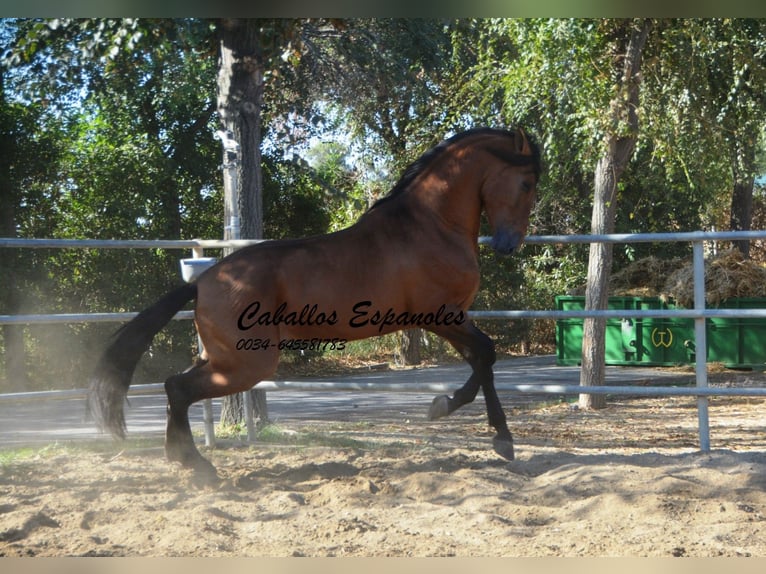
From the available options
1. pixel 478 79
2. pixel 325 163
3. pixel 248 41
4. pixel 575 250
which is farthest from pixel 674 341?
pixel 248 41

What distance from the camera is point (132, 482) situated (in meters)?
4.74

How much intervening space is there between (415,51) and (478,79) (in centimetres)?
361

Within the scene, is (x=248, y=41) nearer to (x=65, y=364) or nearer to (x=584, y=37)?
(x=584, y=37)

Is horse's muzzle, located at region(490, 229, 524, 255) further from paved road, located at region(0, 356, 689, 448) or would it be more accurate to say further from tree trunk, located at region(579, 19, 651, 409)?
tree trunk, located at region(579, 19, 651, 409)

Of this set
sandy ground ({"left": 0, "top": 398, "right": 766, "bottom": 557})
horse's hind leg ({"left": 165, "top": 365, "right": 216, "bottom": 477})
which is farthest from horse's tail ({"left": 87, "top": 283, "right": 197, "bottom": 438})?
sandy ground ({"left": 0, "top": 398, "right": 766, "bottom": 557})

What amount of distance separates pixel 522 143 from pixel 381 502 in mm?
2289

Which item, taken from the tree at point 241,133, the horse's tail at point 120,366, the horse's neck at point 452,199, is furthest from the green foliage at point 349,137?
the horse's tail at point 120,366

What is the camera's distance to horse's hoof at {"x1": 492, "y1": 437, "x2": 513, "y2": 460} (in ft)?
16.7

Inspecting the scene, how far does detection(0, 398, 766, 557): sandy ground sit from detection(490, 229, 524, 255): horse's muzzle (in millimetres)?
1302

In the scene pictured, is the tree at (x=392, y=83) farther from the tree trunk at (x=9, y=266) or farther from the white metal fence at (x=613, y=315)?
the white metal fence at (x=613, y=315)

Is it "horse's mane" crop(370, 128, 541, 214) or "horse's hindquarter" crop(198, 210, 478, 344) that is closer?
"horse's hindquarter" crop(198, 210, 478, 344)

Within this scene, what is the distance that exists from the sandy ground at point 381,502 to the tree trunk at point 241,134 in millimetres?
1755

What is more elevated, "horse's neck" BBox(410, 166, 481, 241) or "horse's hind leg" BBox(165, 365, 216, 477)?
"horse's neck" BBox(410, 166, 481, 241)

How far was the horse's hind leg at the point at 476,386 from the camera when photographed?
16.3 ft
